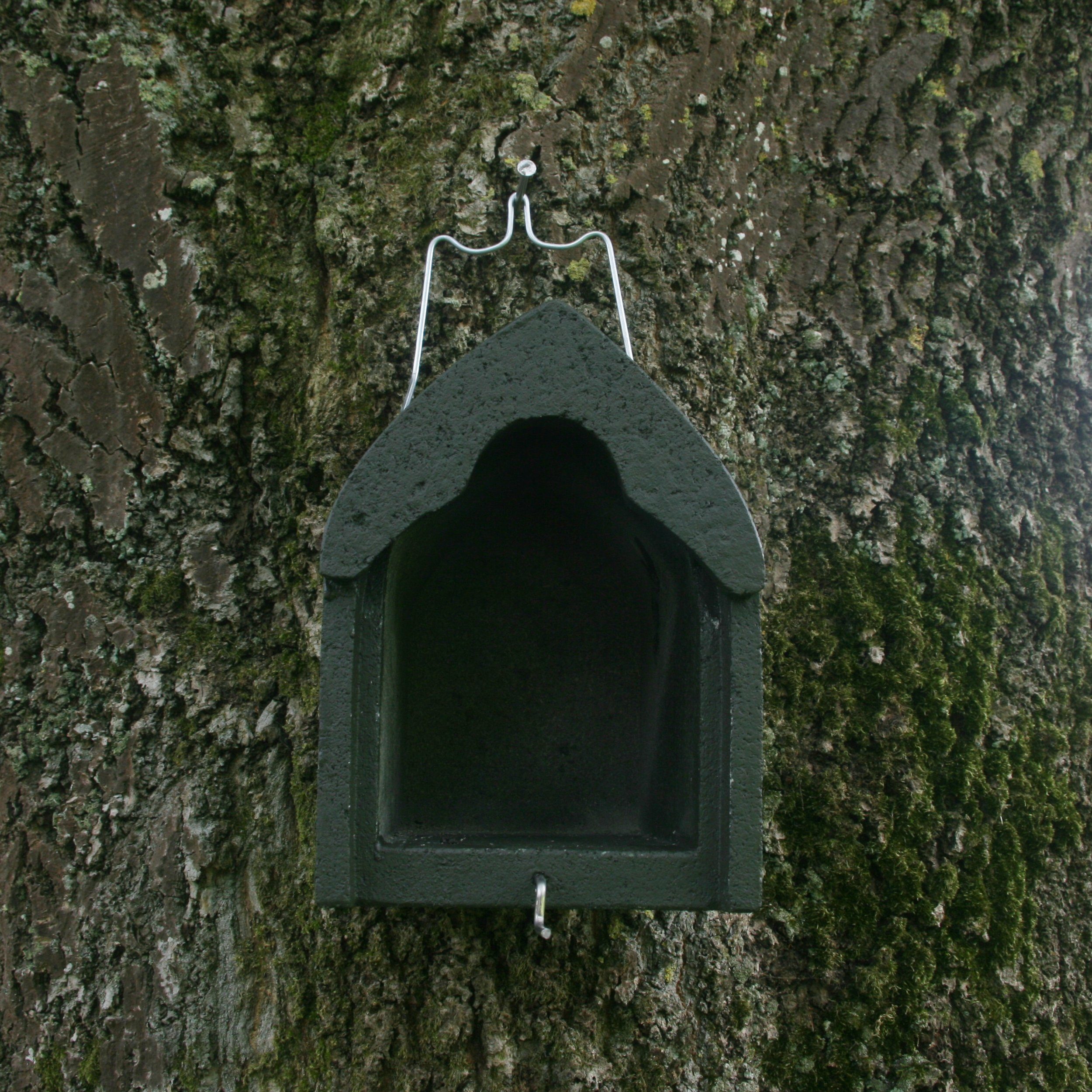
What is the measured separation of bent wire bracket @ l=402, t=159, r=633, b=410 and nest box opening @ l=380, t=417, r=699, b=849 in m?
0.21

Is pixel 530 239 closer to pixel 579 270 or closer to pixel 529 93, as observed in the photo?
pixel 579 270

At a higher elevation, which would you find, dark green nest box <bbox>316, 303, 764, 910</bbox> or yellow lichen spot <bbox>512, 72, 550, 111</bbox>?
yellow lichen spot <bbox>512, 72, 550, 111</bbox>

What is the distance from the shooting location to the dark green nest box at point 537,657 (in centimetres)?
95

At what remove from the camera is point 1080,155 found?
1.49 meters

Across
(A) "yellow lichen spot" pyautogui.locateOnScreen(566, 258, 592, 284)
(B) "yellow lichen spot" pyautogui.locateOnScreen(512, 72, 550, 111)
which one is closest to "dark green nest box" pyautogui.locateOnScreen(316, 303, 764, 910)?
(A) "yellow lichen spot" pyautogui.locateOnScreen(566, 258, 592, 284)

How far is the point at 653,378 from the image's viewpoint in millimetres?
1301

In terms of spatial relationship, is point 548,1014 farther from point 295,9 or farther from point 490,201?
point 295,9

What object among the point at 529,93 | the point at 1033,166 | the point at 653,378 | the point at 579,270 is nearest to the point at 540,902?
the point at 653,378

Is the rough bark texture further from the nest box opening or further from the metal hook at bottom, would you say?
the metal hook at bottom

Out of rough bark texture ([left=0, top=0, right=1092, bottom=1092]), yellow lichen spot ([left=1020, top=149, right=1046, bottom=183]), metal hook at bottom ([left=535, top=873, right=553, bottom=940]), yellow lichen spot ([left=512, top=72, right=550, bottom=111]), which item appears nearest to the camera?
metal hook at bottom ([left=535, top=873, right=553, bottom=940])

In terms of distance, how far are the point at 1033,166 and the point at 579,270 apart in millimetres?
841

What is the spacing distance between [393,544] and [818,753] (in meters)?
0.72

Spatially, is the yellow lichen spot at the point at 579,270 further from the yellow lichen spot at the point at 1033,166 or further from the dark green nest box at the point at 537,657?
the yellow lichen spot at the point at 1033,166

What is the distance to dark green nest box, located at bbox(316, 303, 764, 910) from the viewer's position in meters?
0.95
